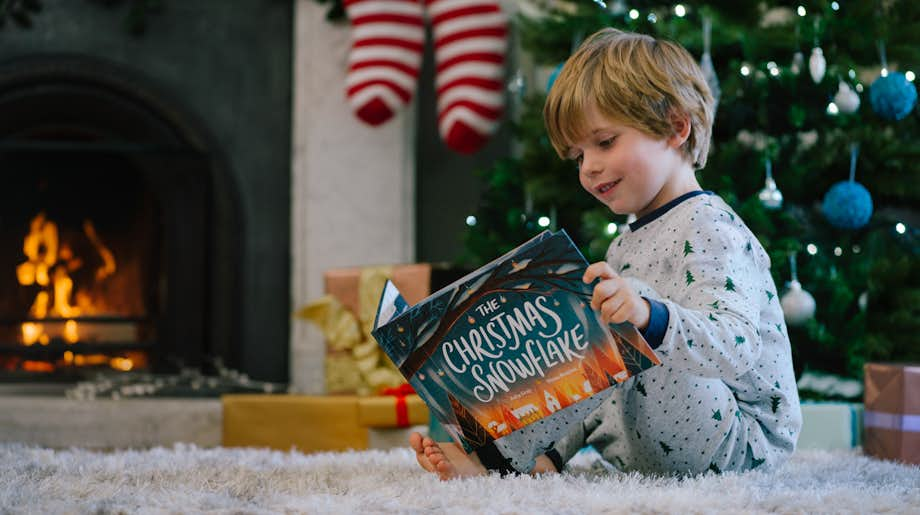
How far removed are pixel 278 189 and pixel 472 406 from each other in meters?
1.44

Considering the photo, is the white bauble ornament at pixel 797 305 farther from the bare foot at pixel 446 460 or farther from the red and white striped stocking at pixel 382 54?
the red and white striped stocking at pixel 382 54

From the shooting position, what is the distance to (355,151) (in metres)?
2.22

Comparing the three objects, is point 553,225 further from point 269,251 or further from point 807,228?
point 269,251

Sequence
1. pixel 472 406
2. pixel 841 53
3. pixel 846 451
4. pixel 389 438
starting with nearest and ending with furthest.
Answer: pixel 472 406
pixel 846 451
pixel 389 438
pixel 841 53

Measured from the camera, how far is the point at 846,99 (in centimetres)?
153

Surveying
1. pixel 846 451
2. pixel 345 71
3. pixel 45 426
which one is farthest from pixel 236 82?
pixel 846 451

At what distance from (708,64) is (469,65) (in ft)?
2.31

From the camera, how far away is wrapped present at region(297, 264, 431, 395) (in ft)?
5.53

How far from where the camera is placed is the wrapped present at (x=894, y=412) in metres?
1.21

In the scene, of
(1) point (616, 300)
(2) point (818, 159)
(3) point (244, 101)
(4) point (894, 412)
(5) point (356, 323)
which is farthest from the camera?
(3) point (244, 101)

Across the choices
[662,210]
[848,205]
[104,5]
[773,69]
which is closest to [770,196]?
[848,205]

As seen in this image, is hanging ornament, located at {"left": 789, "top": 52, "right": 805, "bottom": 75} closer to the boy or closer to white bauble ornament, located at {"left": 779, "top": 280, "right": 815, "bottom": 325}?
white bauble ornament, located at {"left": 779, "top": 280, "right": 815, "bottom": 325}

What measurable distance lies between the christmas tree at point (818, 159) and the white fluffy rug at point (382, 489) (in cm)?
52

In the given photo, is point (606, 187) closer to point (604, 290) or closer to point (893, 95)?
point (604, 290)
